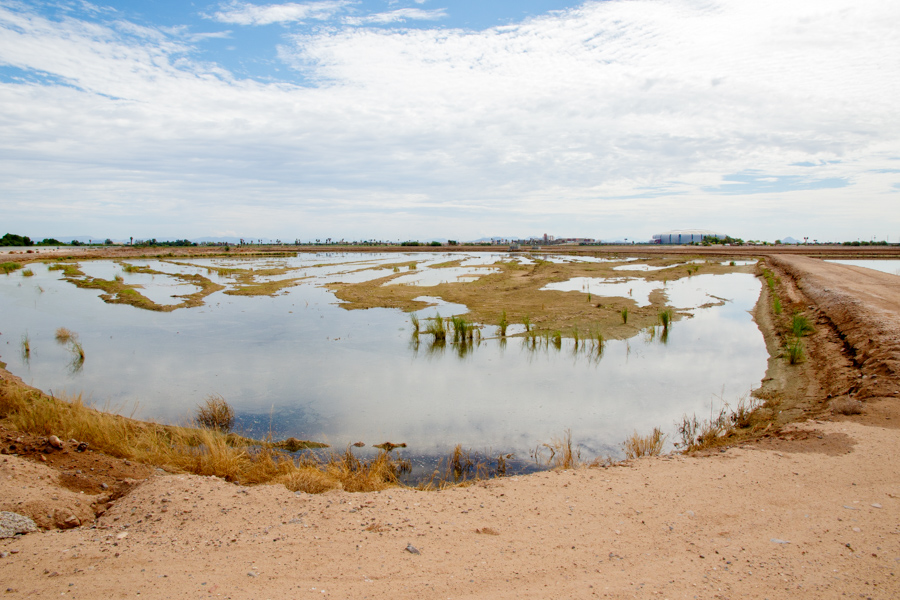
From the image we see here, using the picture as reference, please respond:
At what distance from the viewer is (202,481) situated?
14.5ft

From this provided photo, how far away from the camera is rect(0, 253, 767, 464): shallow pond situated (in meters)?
6.79

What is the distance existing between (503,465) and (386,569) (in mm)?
2570

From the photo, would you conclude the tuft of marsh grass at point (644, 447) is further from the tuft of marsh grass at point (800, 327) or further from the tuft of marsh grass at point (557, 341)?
the tuft of marsh grass at point (800, 327)

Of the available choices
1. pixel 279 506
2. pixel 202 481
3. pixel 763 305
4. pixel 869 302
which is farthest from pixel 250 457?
pixel 763 305

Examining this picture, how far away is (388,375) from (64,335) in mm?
9911

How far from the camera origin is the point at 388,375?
30.4ft

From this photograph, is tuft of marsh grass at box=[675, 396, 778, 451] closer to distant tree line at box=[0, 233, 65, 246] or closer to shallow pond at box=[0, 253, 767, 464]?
shallow pond at box=[0, 253, 767, 464]

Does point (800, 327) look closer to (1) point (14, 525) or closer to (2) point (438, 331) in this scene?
(2) point (438, 331)

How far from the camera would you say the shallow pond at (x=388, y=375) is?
6.79 m

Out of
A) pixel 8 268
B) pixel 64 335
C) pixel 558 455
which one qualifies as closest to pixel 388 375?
pixel 558 455

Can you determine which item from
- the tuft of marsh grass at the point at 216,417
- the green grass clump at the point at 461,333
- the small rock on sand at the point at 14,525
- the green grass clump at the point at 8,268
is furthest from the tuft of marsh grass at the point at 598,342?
the green grass clump at the point at 8,268

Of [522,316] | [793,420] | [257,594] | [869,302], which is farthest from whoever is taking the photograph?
[522,316]

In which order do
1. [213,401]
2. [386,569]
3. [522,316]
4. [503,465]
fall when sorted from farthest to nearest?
[522,316]
[213,401]
[503,465]
[386,569]

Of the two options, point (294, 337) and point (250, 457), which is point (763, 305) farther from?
point (250, 457)
